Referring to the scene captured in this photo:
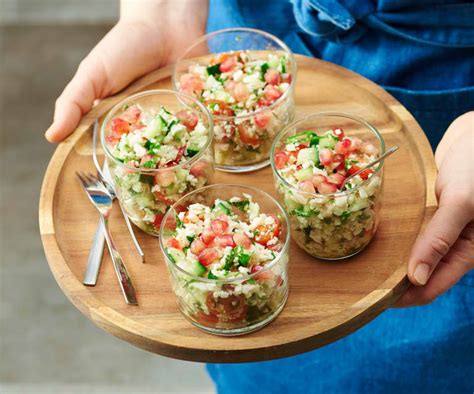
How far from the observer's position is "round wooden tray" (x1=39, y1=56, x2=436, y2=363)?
1.22 metres

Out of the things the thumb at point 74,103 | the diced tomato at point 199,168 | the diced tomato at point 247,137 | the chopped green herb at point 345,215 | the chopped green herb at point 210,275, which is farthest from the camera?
the thumb at point 74,103

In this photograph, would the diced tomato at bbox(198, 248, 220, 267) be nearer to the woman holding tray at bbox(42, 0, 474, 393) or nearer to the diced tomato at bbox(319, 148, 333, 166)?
the diced tomato at bbox(319, 148, 333, 166)

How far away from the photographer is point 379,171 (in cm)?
127

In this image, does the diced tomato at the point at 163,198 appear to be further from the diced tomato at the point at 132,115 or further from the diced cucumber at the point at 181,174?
the diced tomato at the point at 132,115

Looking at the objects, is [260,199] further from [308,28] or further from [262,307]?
[308,28]

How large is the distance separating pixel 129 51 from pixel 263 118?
440 mm

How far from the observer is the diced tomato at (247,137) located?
146 cm

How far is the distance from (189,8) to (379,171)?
83cm

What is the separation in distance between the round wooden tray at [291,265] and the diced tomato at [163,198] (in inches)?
3.7

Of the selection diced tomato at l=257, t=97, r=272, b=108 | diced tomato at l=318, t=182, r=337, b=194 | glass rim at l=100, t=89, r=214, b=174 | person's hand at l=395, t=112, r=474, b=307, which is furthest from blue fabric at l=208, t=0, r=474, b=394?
diced tomato at l=318, t=182, r=337, b=194

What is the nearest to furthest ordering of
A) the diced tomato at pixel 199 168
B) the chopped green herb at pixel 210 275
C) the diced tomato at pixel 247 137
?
1. the chopped green herb at pixel 210 275
2. the diced tomato at pixel 199 168
3. the diced tomato at pixel 247 137

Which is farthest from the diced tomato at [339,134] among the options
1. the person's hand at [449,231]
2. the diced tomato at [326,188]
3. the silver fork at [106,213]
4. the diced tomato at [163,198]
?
the silver fork at [106,213]

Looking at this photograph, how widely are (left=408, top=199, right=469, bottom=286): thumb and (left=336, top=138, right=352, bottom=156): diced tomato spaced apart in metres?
0.20

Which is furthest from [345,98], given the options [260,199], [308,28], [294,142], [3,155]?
[3,155]
